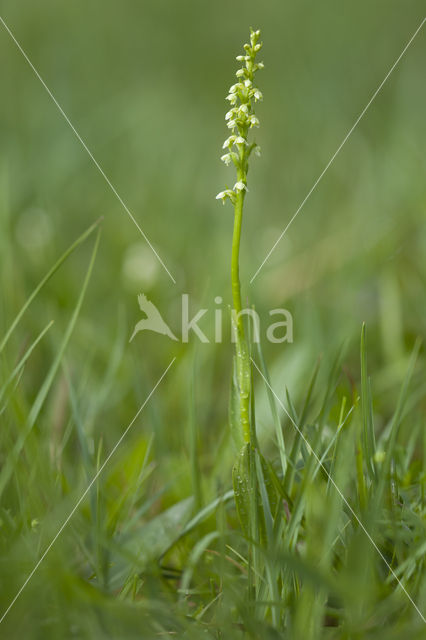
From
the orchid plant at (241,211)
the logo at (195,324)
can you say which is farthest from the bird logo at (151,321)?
the orchid plant at (241,211)

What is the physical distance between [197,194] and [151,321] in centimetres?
135

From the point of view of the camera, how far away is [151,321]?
228cm

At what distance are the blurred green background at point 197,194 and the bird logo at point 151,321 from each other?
4cm

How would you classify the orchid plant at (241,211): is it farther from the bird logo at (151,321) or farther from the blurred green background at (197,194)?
the bird logo at (151,321)

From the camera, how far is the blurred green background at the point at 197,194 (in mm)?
1955

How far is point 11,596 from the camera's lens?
0.92m

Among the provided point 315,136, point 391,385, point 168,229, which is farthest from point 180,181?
point 391,385

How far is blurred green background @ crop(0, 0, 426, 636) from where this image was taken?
196cm

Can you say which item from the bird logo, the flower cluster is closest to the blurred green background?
the bird logo

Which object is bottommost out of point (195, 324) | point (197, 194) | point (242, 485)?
point (242, 485)

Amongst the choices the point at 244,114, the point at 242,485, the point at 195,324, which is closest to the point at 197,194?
the point at 195,324

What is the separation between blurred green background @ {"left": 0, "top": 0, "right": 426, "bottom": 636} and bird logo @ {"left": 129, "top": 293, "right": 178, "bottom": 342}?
0.04 metres

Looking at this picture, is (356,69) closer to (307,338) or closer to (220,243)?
(220,243)

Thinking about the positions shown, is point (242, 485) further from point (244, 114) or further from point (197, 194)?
point (197, 194)
